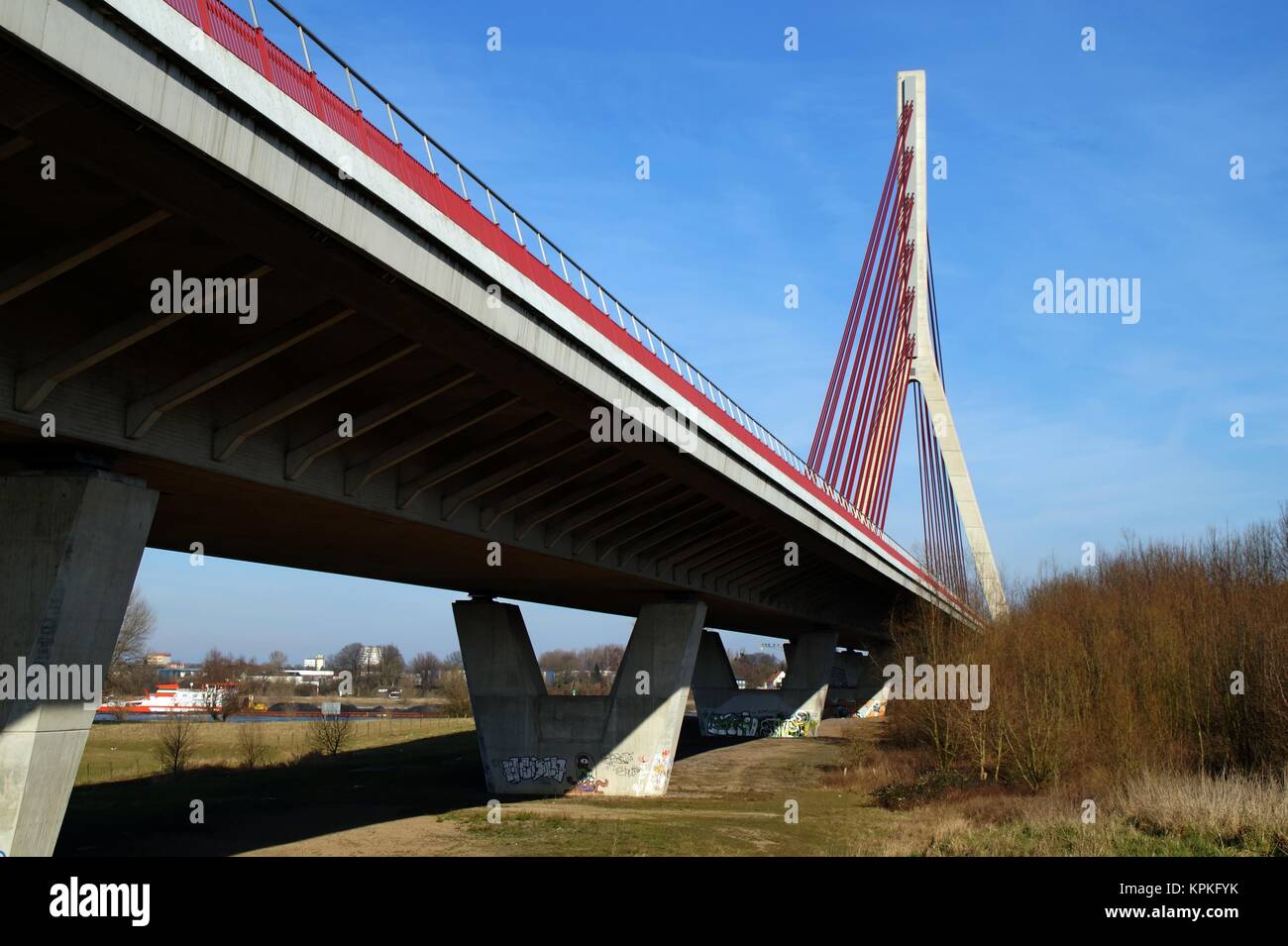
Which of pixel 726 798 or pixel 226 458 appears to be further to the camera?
pixel 726 798

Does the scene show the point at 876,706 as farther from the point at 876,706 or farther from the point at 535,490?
the point at 535,490

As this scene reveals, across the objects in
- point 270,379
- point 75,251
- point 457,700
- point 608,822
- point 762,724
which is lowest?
point 457,700

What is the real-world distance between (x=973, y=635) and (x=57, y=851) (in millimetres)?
27423

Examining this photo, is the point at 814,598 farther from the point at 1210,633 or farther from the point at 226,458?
the point at 226,458

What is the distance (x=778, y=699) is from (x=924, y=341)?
22187mm

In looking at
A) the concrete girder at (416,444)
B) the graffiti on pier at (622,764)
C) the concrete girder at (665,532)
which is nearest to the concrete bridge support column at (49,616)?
the concrete girder at (416,444)

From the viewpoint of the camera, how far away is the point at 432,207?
543 inches

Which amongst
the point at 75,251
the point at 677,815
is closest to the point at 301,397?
the point at 75,251

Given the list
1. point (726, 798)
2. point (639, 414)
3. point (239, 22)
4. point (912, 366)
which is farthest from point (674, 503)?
point (912, 366)

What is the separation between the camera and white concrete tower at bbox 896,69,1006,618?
6088cm

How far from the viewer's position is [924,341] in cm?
6288

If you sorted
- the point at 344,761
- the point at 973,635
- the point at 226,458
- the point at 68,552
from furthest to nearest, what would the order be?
the point at 344,761 → the point at 973,635 → the point at 226,458 → the point at 68,552

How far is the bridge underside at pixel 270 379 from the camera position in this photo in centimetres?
1080

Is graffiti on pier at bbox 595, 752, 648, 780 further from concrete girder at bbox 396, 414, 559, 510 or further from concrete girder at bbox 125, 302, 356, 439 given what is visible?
concrete girder at bbox 125, 302, 356, 439
